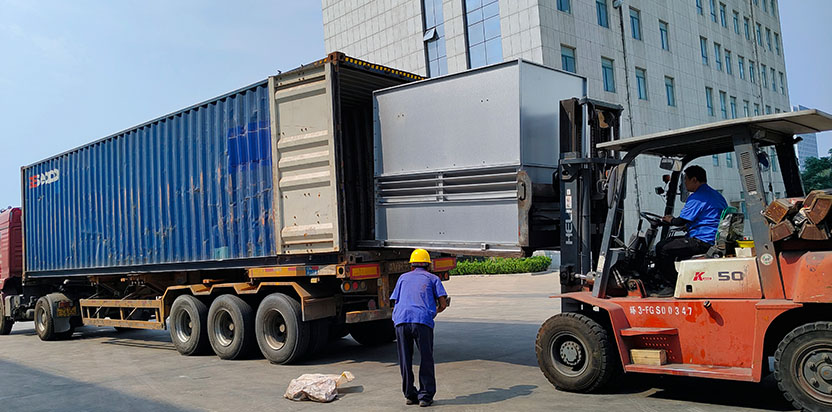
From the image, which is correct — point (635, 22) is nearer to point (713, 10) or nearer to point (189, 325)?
point (713, 10)

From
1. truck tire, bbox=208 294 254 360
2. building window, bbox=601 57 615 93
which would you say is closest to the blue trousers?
truck tire, bbox=208 294 254 360

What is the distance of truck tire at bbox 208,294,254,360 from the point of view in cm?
965

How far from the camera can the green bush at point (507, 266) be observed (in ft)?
88.3

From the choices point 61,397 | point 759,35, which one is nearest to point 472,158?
point 61,397

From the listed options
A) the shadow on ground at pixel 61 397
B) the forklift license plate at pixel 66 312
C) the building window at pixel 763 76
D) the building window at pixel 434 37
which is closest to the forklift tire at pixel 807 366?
the shadow on ground at pixel 61 397

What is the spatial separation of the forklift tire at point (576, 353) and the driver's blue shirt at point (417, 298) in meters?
1.16

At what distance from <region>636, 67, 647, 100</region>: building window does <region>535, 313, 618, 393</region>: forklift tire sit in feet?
92.8

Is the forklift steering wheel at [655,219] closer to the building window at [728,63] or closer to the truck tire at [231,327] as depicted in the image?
the truck tire at [231,327]

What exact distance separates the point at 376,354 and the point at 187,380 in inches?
112

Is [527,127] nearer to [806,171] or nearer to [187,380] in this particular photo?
[187,380]

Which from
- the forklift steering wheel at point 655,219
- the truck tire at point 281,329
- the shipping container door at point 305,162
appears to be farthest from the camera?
the truck tire at point 281,329

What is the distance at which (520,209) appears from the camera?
7043 mm

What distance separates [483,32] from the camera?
100ft

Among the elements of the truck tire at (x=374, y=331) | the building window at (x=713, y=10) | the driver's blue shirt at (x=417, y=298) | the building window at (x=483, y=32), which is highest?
the building window at (x=713, y=10)
